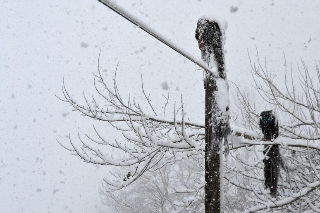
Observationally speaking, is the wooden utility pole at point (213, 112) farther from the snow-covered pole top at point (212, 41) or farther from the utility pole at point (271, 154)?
the utility pole at point (271, 154)

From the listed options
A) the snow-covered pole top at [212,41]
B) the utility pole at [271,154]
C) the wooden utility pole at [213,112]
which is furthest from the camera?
the utility pole at [271,154]

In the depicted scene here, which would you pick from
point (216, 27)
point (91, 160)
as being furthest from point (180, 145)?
point (216, 27)

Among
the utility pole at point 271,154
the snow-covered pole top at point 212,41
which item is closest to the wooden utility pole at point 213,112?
the snow-covered pole top at point 212,41

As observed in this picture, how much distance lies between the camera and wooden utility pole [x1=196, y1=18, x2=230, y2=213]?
2.54 m

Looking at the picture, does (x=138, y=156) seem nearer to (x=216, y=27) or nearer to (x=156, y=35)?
(x=216, y=27)

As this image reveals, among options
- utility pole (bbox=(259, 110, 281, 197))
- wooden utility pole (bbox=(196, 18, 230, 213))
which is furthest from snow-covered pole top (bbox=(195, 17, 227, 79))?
utility pole (bbox=(259, 110, 281, 197))

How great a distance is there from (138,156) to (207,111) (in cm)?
171

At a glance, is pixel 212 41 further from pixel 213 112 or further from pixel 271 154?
pixel 271 154

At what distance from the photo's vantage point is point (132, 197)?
61.5ft

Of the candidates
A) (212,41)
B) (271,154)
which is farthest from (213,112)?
(271,154)

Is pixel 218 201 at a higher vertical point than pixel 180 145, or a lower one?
lower

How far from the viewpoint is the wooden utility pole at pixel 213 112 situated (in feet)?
8.35

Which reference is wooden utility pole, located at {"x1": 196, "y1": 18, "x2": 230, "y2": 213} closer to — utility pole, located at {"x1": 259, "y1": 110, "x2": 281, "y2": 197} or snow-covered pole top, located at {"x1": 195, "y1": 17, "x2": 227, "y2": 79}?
snow-covered pole top, located at {"x1": 195, "y1": 17, "x2": 227, "y2": 79}

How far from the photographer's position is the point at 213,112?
104 inches
